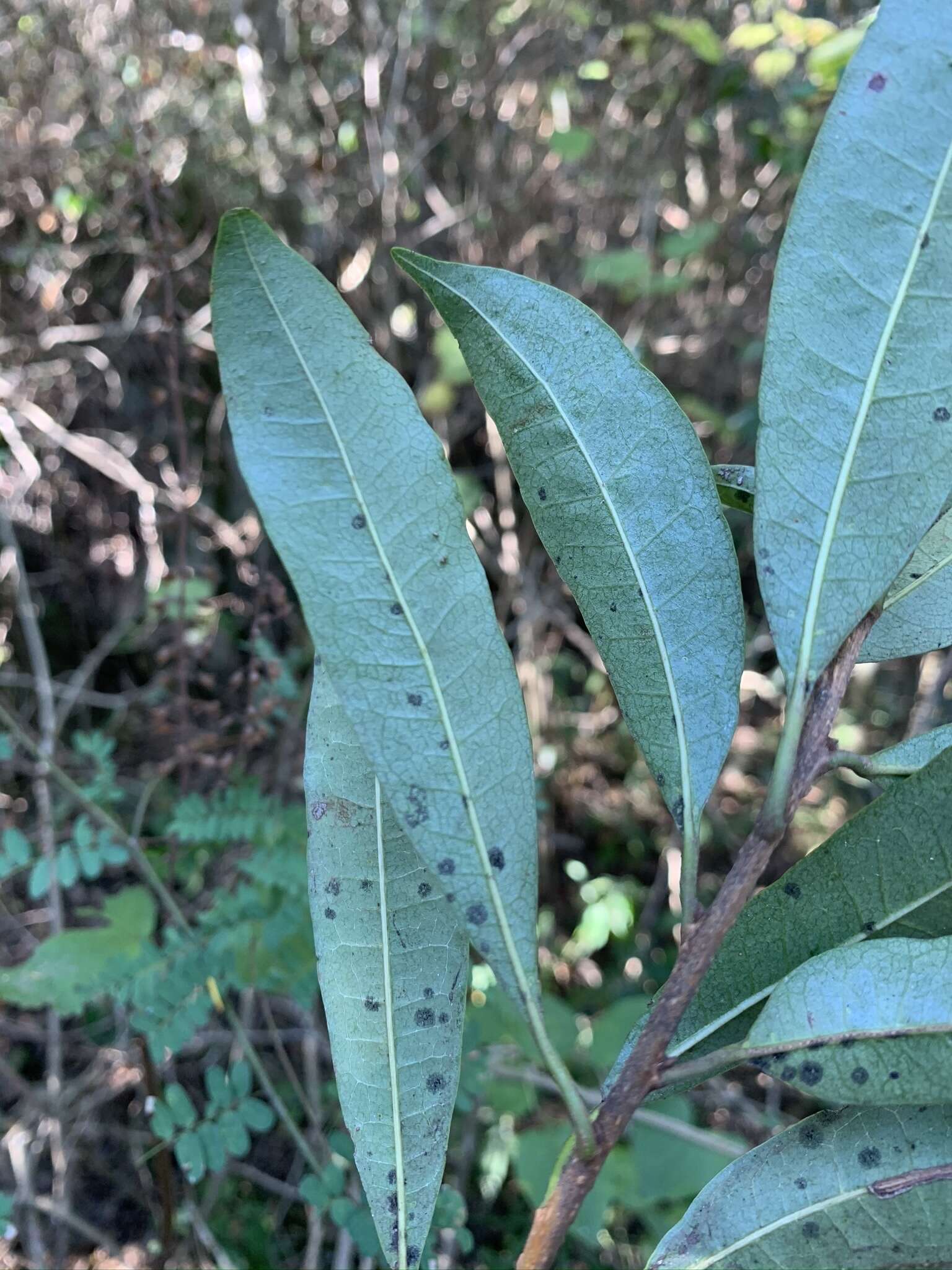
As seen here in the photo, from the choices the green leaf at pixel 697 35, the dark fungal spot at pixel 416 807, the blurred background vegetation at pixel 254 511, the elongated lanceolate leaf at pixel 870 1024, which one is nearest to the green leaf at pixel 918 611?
the elongated lanceolate leaf at pixel 870 1024

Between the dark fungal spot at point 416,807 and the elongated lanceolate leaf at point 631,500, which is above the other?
the elongated lanceolate leaf at point 631,500

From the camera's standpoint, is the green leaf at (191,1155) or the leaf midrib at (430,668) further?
the green leaf at (191,1155)

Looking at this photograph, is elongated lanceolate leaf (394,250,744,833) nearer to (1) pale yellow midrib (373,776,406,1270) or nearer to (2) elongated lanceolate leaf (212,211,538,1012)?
(2) elongated lanceolate leaf (212,211,538,1012)

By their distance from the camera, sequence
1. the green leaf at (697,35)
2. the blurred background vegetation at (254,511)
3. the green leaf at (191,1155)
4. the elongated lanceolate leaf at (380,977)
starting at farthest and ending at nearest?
the green leaf at (697,35), the blurred background vegetation at (254,511), the green leaf at (191,1155), the elongated lanceolate leaf at (380,977)

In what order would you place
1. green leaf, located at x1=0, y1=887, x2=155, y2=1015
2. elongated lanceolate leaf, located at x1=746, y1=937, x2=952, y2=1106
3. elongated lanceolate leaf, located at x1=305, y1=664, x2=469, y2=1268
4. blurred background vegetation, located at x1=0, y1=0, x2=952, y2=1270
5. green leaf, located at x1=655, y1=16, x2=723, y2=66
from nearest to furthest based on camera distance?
elongated lanceolate leaf, located at x1=746, y1=937, x2=952, y2=1106
elongated lanceolate leaf, located at x1=305, y1=664, x2=469, y2=1268
green leaf, located at x1=0, y1=887, x2=155, y2=1015
blurred background vegetation, located at x1=0, y1=0, x2=952, y2=1270
green leaf, located at x1=655, y1=16, x2=723, y2=66

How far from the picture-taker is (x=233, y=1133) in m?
0.92

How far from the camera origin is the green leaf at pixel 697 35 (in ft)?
8.09

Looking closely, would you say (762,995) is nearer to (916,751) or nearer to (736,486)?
(916,751)

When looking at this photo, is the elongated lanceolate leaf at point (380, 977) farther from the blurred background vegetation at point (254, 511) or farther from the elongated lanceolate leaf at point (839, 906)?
the blurred background vegetation at point (254, 511)

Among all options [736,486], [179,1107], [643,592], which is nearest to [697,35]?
[736,486]

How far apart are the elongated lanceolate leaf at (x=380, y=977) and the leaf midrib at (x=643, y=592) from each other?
167 millimetres

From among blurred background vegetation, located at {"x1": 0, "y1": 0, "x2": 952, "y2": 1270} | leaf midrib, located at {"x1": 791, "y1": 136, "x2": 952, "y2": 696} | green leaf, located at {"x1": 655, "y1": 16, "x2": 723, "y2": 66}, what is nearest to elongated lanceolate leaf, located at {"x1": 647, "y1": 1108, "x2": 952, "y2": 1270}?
leaf midrib, located at {"x1": 791, "y1": 136, "x2": 952, "y2": 696}

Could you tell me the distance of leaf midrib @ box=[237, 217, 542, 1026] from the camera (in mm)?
477

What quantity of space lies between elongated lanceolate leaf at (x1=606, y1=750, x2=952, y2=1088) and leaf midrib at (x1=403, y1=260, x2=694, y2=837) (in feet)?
0.26
